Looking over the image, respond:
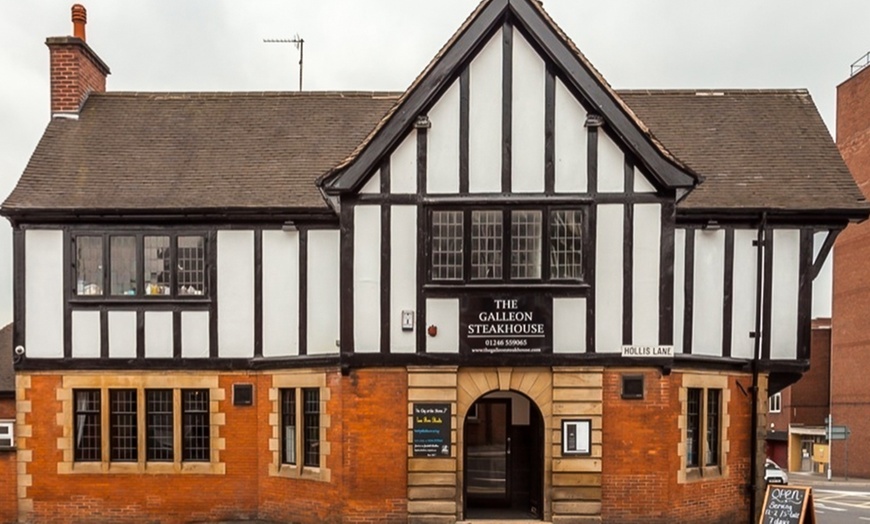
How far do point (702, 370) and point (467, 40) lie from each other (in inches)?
300

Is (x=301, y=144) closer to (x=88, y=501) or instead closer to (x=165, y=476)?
(x=165, y=476)

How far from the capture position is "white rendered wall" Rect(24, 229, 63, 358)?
14188 millimetres

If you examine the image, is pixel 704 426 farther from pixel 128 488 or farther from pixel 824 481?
pixel 824 481

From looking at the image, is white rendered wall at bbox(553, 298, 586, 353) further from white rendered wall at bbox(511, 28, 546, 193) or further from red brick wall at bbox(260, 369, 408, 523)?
red brick wall at bbox(260, 369, 408, 523)

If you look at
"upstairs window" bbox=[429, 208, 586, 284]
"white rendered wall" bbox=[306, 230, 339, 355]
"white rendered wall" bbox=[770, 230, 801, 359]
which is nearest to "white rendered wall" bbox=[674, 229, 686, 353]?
"white rendered wall" bbox=[770, 230, 801, 359]

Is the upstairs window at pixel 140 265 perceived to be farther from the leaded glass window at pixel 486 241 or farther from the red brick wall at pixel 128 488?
the leaded glass window at pixel 486 241

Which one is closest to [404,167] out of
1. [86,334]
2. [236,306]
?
[236,306]

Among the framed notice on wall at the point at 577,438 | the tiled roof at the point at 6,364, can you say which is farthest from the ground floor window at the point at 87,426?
the framed notice on wall at the point at 577,438

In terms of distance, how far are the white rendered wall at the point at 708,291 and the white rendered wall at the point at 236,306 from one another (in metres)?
8.85

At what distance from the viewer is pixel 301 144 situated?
16078 millimetres

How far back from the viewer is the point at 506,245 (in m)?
12.6

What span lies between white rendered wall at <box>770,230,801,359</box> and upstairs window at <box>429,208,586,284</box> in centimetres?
454

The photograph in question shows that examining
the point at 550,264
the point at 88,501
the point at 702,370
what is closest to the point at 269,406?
the point at 88,501

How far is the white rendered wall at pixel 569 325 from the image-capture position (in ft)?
41.3
